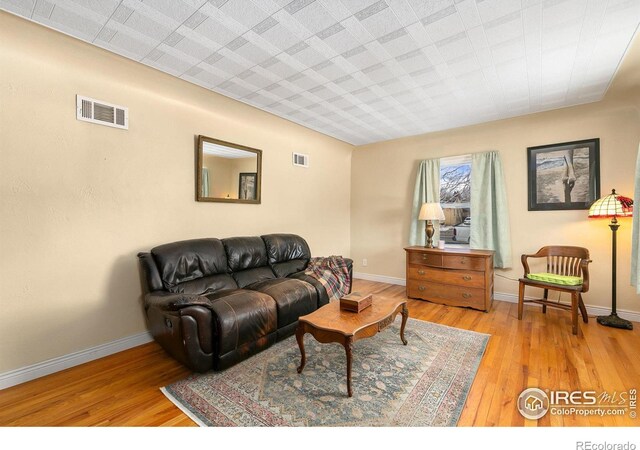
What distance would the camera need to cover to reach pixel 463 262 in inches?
139

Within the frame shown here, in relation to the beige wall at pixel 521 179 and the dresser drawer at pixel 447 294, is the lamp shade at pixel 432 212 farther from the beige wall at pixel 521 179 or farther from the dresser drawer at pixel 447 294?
the dresser drawer at pixel 447 294

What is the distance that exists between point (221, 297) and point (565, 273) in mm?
3774

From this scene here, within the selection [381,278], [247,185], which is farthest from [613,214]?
[247,185]

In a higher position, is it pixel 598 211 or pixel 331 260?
pixel 598 211

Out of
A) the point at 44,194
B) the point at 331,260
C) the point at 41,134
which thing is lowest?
the point at 331,260

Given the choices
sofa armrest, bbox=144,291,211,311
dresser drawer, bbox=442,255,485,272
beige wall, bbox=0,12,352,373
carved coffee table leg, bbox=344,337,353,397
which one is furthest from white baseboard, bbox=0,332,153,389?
dresser drawer, bbox=442,255,485,272

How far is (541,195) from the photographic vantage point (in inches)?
139

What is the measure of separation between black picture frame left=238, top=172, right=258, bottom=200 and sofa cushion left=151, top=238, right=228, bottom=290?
31.9 inches

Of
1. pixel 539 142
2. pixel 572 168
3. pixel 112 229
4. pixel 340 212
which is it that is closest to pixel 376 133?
pixel 340 212

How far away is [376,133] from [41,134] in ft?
12.8

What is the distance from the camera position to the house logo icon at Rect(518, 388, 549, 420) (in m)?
1.63

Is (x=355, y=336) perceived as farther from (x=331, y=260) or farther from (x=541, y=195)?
(x=541, y=195)

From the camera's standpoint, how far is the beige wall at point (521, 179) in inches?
121

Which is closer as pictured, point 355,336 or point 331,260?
point 355,336
